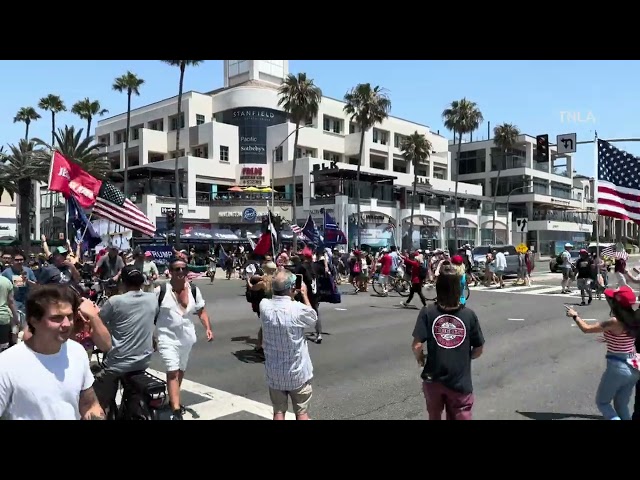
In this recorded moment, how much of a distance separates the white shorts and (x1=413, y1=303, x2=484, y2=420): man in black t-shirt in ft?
8.36

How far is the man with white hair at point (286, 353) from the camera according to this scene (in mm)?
4547

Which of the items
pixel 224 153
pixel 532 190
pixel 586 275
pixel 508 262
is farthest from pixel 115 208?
pixel 532 190

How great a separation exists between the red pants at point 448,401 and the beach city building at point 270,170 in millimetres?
35471

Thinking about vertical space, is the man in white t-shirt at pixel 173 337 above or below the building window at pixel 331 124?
below

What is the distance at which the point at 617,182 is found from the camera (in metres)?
8.85

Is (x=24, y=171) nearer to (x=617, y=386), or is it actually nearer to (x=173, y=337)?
(x=173, y=337)

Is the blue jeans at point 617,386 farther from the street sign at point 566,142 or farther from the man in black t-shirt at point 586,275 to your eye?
the street sign at point 566,142

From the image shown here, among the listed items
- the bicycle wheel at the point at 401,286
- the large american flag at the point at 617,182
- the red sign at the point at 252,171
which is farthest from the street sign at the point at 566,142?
the red sign at the point at 252,171

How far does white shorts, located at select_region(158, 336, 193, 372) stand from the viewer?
5133 mm
